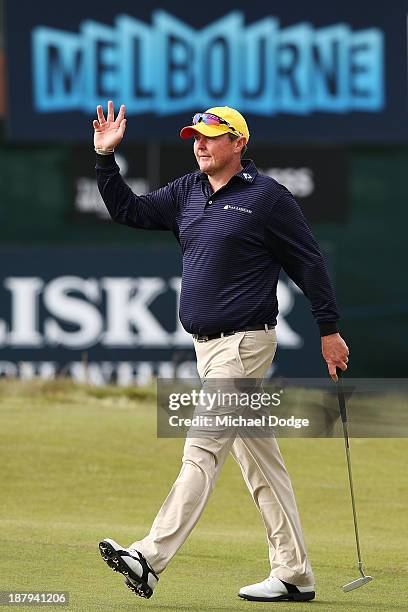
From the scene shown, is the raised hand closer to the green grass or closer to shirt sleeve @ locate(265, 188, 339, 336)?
shirt sleeve @ locate(265, 188, 339, 336)

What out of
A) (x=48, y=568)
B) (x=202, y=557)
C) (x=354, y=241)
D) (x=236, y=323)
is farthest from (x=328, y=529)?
(x=354, y=241)

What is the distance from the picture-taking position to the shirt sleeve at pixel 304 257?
5660 millimetres

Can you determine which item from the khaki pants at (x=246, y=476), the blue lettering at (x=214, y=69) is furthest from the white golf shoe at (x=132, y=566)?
the blue lettering at (x=214, y=69)

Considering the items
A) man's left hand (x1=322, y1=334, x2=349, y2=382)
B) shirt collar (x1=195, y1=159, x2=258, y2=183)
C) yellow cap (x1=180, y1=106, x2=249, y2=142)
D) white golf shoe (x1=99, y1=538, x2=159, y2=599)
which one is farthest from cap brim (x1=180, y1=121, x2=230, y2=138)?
white golf shoe (x1=99, y1=538, x2=159, y2=599)

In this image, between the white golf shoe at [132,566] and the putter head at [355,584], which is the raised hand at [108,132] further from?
the putter head at [355,584]

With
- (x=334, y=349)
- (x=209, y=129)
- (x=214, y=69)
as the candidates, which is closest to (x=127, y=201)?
(x=209, y=129)

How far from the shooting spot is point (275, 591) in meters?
5.71

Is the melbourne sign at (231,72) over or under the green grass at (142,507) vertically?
over

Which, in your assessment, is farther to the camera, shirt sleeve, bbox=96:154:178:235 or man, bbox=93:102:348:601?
shirt sleeve, bbox=96:154:178:235

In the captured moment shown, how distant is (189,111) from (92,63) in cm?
103

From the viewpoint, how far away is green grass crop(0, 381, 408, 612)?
5941 millimetres

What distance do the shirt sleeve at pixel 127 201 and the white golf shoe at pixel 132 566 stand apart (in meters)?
1.35

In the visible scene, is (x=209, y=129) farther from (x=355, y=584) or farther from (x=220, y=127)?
(x=355, y=584)

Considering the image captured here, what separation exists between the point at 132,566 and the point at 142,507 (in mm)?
4230
